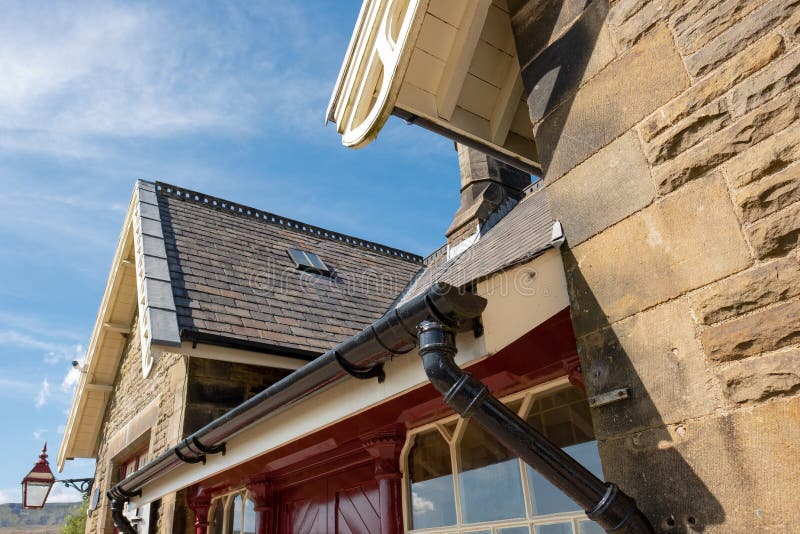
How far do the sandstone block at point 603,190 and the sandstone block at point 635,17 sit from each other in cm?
43

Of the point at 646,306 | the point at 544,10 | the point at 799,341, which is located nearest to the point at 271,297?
the point at 544,10

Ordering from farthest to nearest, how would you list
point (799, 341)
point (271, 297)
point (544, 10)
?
1. point (271, 297)
2. point (544, 10)
3. point (799, 341)

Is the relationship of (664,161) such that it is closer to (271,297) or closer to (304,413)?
(304,413)

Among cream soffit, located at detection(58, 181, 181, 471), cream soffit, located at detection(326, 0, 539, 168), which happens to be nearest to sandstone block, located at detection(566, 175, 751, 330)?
cream soffit, located at detection(326, 0, 539, 168)

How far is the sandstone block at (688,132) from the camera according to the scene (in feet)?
6.89

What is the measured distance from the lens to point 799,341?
5.76 feet

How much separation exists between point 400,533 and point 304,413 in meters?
1.15

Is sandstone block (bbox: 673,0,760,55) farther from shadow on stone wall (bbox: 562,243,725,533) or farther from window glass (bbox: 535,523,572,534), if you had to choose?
window glass (bbox: 535,523,572,534)

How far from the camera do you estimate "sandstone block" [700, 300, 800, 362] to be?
5.87 feet

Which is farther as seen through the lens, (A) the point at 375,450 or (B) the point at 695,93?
(A) the point at 375,450

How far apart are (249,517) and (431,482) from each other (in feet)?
8.79

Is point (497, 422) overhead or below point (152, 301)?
below

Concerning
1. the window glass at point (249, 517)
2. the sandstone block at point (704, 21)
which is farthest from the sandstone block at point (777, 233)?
the window glass at point (249, 517)

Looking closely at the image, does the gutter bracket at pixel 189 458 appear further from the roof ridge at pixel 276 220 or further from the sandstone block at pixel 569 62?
the roof ridge at pixel 276 220
